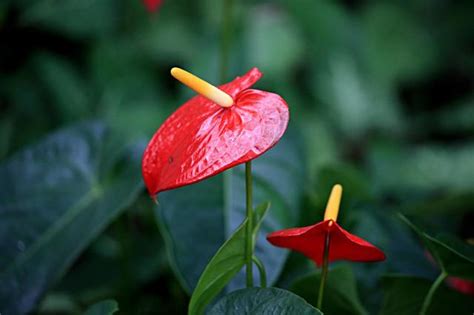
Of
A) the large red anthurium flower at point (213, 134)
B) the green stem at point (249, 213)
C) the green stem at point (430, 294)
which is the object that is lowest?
the green stem at point (430, 294)

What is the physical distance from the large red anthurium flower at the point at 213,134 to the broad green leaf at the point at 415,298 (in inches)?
9.9

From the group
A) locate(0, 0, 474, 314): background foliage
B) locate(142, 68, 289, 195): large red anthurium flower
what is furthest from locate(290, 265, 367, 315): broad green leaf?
locate(142, 68, 289, 195): large red anthurium flower

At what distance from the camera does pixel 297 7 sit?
1.46 m

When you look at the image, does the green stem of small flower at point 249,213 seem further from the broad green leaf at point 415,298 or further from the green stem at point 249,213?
the broad green leaf at point 415,298

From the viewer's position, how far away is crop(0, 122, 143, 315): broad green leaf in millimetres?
713

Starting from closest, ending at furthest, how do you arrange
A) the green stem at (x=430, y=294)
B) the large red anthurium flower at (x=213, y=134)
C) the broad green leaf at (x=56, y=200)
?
the large red anthurium flower at (x=213, y=134)
the green stem at (x=430, y=294)
the broad green leaf at (x=56, y=200)

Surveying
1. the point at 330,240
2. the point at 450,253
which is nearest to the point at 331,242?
the point at 330,240

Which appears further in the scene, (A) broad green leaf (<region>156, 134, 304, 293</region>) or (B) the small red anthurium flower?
(A) broad green leaf (<region>156, 134, 304, 293</region>)

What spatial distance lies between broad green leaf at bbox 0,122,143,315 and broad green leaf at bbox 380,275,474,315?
1.04 ft

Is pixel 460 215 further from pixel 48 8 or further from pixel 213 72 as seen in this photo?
pixel 48 8

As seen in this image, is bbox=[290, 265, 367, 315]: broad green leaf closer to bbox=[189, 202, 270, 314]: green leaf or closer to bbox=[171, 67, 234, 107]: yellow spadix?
bbox=[189, 202, 270, 314]: green leaf

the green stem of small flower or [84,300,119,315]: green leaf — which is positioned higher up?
the green stem of small flower

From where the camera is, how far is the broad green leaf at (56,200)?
0.71 metres

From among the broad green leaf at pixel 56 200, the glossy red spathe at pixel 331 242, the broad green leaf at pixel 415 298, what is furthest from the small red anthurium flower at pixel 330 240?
the broad green leaf at pixel 56 200
